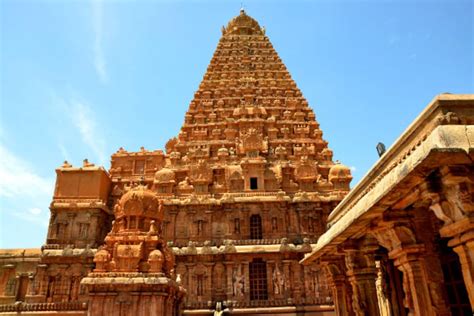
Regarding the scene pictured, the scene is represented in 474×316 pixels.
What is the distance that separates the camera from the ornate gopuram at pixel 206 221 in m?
20.2

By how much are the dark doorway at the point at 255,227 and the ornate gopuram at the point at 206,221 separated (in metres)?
0.11

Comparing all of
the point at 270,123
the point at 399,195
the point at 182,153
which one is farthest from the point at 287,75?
the point at 399,195

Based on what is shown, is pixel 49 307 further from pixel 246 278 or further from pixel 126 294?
pixel 246 278

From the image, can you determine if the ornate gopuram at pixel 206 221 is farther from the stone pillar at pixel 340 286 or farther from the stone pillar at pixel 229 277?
the stone pillar at pixel 340 286

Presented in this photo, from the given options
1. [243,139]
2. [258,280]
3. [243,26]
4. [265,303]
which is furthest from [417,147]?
[243,26]

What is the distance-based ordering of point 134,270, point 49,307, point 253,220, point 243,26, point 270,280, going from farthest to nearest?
1. point 243,26
2. point 253,220
3. point 270,280
4. point 49,307
5. point 134,270

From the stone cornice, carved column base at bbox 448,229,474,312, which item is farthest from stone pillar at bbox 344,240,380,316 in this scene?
carved column base at bbox 448,229,474,312

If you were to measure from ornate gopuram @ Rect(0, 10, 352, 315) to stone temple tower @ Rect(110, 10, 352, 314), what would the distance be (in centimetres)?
9

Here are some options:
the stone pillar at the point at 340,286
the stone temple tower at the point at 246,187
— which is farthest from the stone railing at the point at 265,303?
the stone pillar at the point at 340,286

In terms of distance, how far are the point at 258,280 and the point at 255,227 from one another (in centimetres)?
412

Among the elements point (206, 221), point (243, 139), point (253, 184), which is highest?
point (243, 139)

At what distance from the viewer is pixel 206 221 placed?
29891 millimetres

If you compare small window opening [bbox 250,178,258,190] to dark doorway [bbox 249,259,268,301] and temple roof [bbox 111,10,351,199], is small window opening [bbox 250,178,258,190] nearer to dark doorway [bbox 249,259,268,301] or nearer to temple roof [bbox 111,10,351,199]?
temple roof [bbox 111,10,351,199]

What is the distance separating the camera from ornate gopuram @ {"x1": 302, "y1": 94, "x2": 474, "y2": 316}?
4.74 m
